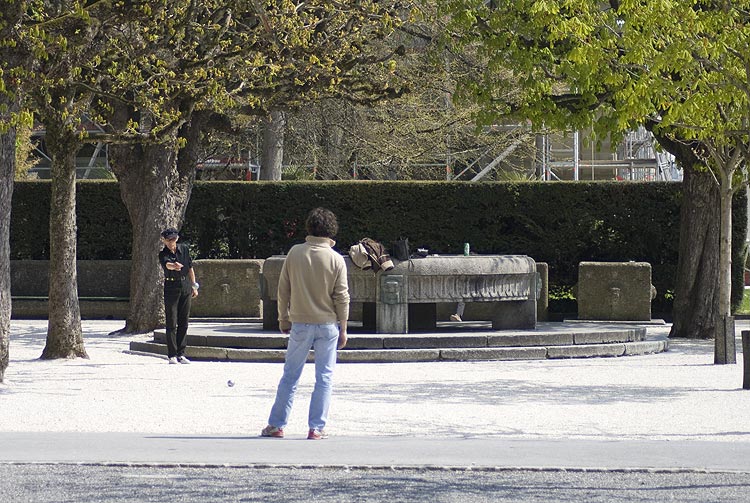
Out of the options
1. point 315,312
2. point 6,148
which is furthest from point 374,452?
point 6,148

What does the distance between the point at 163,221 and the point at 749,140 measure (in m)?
9.48

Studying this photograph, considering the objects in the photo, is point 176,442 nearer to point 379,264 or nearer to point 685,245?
point 379,264

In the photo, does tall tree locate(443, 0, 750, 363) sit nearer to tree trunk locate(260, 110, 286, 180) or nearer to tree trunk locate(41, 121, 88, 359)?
tree trunk locate(41, 121, 88, 359)

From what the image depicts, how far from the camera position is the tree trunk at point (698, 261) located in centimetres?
2091

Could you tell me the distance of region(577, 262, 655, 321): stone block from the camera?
24.1m

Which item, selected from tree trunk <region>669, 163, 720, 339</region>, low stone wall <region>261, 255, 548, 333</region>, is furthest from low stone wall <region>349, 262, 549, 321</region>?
tree trunk <region>669, 163, 720, 339</region>

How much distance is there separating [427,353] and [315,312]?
7507 mm

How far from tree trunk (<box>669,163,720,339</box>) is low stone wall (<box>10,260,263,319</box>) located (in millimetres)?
7913

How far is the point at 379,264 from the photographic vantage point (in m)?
18.1

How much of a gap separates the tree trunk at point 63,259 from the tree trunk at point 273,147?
14.4 m

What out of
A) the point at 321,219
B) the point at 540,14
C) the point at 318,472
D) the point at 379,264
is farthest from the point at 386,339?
the point at 318,472

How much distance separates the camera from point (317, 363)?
32.7 ft

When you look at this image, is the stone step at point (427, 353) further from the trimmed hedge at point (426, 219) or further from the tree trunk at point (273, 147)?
the tree trunk at point (273, 147)

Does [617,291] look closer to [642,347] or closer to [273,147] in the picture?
[642,347]
